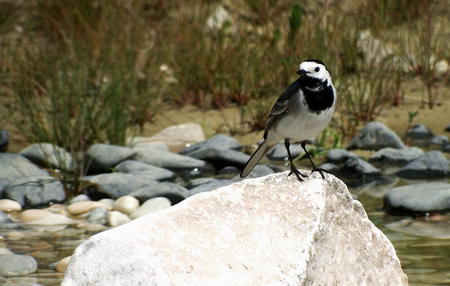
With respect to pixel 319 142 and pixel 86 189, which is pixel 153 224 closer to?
pixel 86 189

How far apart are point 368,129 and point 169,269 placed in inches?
181

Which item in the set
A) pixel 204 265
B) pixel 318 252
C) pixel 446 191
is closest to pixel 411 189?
pixel 446 191

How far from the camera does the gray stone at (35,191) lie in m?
6.28

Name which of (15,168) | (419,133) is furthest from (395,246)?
(15,168)

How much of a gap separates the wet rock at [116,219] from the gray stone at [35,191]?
0.66m

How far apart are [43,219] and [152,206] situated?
2.35 feet

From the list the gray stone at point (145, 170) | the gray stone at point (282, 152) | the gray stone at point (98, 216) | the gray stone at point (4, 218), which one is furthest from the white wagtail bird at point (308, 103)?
the gray stone at point (282, 152)

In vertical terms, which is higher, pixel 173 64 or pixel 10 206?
pixel 173 64

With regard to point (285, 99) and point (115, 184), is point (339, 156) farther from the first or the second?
point (285, 99)

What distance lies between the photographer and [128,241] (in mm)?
3322

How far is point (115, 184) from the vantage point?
255 inches

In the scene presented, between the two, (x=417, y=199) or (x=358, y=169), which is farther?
(x=358, y=169)

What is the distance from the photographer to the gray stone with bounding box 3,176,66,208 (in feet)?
20.6

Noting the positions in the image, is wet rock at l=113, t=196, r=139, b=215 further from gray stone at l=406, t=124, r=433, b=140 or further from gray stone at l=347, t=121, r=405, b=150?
gray stone at l=406, t=124, r=433, b=140
